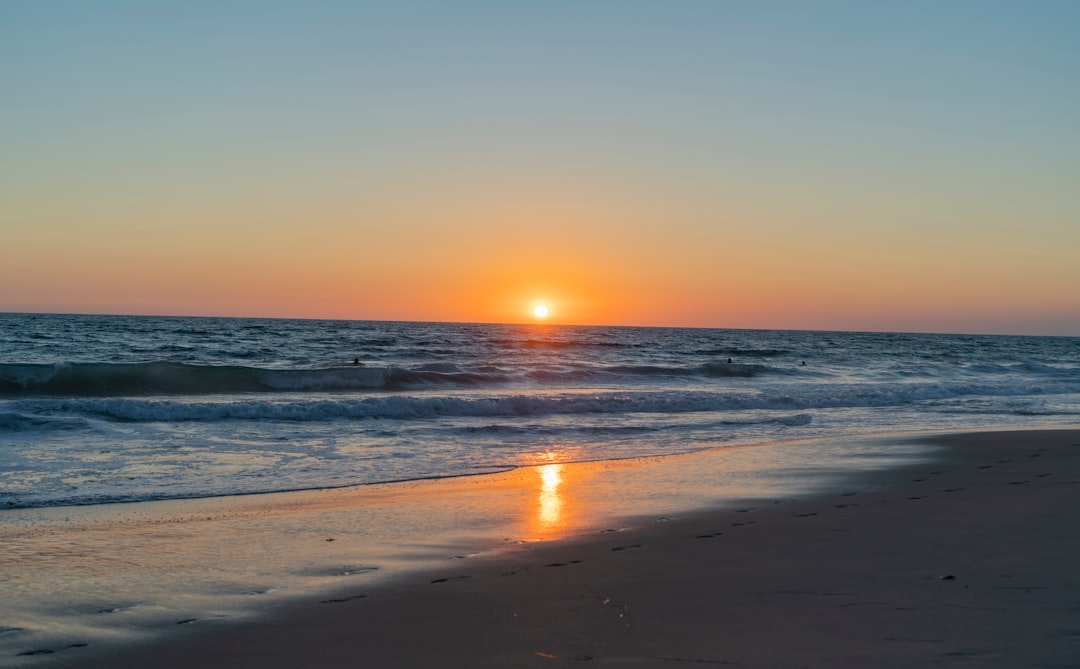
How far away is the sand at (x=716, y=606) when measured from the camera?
416 centimetres

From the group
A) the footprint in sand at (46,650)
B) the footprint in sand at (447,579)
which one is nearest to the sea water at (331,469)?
the footprint in sand at (46,650)

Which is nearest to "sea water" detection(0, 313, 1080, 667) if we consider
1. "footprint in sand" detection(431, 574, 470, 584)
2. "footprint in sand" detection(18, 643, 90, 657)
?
"footprint in sand" detection(18, 643, 90, 657)

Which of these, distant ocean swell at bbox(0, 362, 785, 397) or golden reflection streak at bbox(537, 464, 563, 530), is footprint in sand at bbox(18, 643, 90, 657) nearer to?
golden reflection streak at bbox(537, 464, 563, 530)

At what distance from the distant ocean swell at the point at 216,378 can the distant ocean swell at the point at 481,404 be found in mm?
4755

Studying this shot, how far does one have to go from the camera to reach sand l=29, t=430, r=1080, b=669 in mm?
4156

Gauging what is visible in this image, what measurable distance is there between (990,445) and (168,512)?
1272 cm

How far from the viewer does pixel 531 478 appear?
1109cm

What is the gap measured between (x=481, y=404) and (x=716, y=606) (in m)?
17.4

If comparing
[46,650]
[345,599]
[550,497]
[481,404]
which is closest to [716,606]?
[345,599]

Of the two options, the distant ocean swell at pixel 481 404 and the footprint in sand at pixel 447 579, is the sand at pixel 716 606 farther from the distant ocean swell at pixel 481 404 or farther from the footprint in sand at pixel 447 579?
the distant ocean swell at pixel 481 404

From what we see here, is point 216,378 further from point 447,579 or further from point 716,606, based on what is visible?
point 716,606

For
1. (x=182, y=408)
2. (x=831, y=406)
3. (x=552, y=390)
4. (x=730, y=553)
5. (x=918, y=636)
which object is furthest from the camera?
(x=552, y=390)

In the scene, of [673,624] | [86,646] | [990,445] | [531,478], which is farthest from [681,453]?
[86,646]

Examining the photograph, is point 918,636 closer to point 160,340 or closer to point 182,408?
point 182,408
